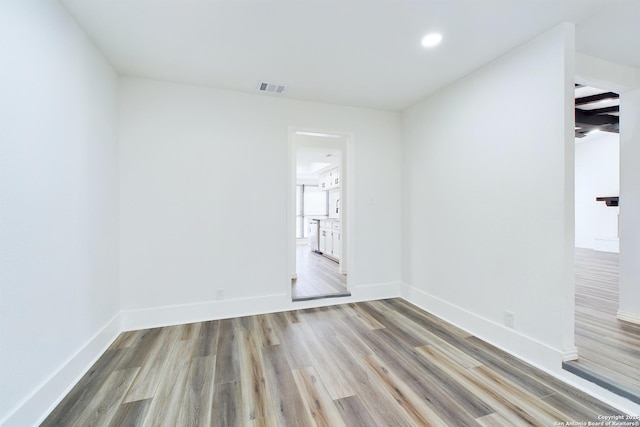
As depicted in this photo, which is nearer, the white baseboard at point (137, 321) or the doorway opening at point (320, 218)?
the white baseboard at point (137, 321)

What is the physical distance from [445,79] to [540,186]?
56.5 inches

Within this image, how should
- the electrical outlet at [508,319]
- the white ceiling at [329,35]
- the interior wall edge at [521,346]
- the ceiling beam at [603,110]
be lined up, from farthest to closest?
the ceiling beam at [603,110] < the electrical outlet at [508,319] < the white ceiling at [329,35] < the interior wall edge at [521,346]

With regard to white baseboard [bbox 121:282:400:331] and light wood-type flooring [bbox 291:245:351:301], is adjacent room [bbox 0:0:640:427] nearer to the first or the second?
white baseboard [bbox 121:282:400:331]

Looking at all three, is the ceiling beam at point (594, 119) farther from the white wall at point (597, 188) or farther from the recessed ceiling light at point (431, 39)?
the recessed ceiling light at point (431, 39)

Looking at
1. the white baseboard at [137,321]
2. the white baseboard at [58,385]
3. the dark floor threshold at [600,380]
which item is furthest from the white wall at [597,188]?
the white baseboard at [58,385]

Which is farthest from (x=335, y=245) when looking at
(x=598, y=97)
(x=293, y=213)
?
(x=598, y=97)

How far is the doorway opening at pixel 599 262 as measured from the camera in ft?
6.08

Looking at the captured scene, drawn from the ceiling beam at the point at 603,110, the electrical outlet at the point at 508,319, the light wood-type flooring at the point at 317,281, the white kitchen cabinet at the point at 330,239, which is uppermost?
the ceiling beam at the point at 603,110

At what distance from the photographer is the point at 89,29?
79.1 inches

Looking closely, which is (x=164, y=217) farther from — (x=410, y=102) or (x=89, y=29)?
(x=410, y=102)

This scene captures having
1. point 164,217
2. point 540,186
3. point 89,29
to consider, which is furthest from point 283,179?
point 540,186

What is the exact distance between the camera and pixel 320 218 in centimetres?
741

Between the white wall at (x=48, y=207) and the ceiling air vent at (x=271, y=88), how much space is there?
1389 mm

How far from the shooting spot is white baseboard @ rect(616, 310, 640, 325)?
2617 millimetres
